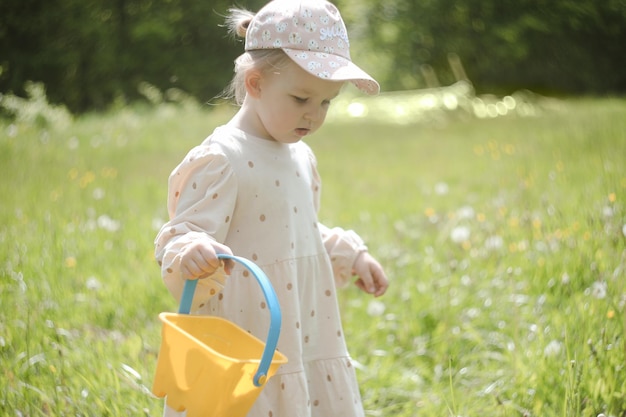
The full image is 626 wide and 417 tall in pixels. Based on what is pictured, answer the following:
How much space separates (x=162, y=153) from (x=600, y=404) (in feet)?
17.2

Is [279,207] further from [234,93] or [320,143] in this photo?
[320,143]

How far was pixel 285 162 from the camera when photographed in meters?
2.21

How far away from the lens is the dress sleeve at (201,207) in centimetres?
199

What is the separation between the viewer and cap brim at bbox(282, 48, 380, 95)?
6.52ft

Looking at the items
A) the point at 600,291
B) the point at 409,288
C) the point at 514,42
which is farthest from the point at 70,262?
the point at 514,42

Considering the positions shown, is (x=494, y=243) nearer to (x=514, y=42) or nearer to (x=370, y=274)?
(x=370, y=274)

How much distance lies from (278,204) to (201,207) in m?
0.24

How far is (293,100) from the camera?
2.09 metres

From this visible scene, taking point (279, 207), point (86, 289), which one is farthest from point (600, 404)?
point (86, 289)

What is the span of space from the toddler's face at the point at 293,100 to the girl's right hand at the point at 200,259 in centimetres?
43

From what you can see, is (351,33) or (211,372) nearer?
(211,372)

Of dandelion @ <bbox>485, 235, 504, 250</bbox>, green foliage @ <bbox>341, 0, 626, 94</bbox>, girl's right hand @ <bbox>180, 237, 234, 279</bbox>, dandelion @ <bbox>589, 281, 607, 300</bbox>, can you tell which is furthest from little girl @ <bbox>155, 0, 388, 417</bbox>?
green foliage @ <bbox>341, 0, 626, 94</bbox>

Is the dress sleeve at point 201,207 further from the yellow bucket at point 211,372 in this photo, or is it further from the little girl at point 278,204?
the yellow bucket at point 211,372

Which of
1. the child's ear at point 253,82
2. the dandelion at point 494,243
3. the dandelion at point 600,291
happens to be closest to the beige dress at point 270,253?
the child's ear at point 253,82
